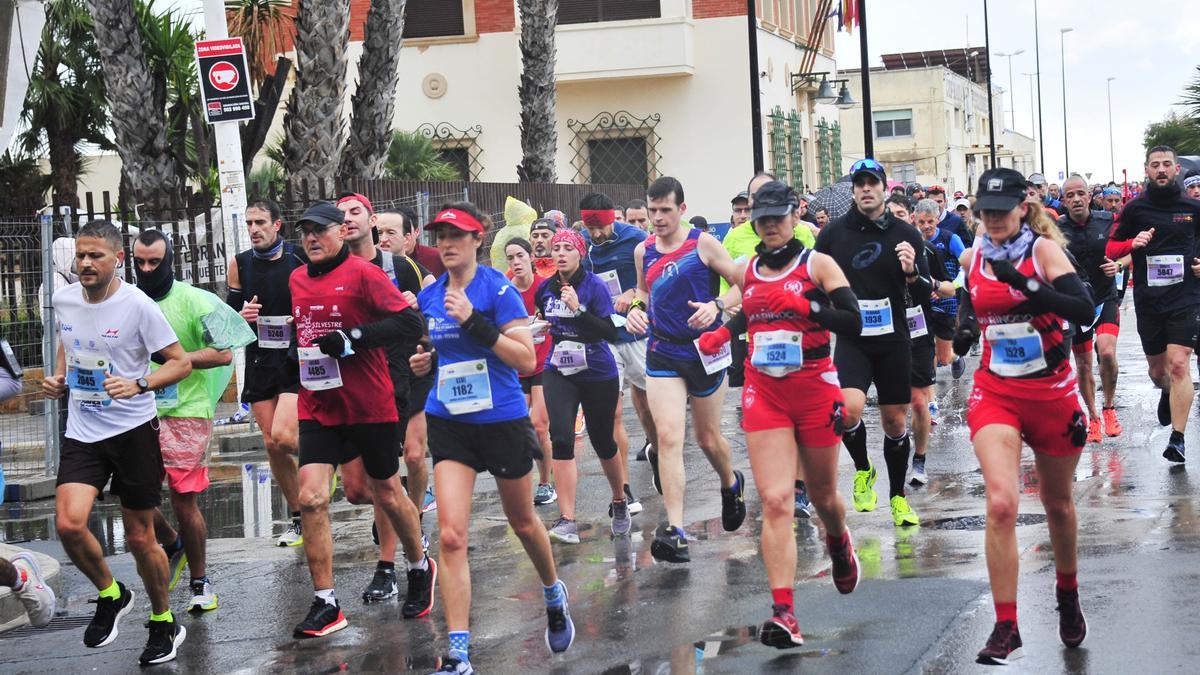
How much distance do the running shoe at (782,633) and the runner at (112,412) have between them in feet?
8.92

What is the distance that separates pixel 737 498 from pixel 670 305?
3.81 ft

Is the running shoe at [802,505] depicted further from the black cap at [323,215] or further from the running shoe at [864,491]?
the black cap at [323,215]

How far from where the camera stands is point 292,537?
9.94m

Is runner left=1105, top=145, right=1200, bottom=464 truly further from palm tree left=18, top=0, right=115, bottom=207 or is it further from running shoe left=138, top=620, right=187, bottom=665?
palm tree left=18, top=0, right=115, bottom=207

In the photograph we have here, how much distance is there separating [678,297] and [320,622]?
2.85 meters

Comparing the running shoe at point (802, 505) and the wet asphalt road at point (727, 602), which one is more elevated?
A: the running shoe at point (802, 505)

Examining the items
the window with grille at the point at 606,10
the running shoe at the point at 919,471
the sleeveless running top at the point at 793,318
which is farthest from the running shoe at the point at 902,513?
the window with grille at the point at 606,10

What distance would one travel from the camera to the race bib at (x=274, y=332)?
925 centimetres

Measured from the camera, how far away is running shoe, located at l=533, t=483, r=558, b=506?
36.5 feet

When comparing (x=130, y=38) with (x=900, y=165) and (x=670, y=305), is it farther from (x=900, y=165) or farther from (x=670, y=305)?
(x=900, y=165)

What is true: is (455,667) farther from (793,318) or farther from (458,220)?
(793,318)

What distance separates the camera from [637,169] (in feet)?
120

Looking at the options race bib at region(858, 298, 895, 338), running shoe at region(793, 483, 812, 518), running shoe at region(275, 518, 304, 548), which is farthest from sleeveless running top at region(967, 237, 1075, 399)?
running shoe at region(275, 518, 304, 548)

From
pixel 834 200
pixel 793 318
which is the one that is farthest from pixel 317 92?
pixel 793 318
